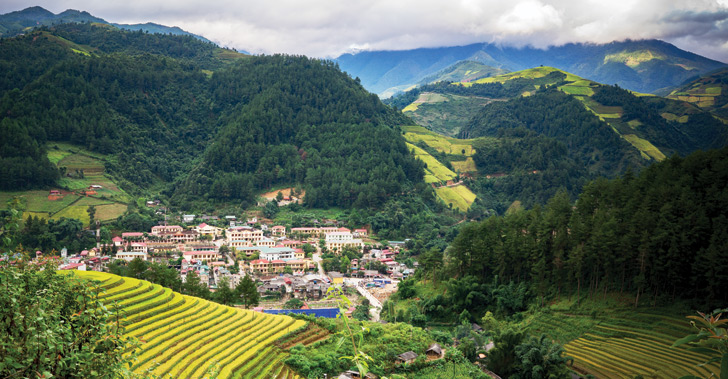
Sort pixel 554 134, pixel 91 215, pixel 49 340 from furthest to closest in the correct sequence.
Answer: pixel 554 134 < pixel 91 215 < pixel 49 340

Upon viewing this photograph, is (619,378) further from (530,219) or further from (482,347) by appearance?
(530,219)

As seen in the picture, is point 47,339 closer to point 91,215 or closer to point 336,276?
point 336,276

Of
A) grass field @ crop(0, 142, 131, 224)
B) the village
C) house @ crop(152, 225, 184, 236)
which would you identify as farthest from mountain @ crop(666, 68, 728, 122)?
grass field @ crop(0, 142, 131, 224)

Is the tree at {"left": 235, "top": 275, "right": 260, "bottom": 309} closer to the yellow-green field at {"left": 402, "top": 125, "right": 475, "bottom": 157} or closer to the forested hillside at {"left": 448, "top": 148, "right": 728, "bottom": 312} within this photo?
the forested hillside at {"left": 448, "top": 148, "right": 728, "bottom": 312}

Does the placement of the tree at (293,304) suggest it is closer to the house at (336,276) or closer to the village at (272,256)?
the village at (272,256)

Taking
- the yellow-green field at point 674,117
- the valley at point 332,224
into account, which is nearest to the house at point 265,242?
the valley at point 332,224

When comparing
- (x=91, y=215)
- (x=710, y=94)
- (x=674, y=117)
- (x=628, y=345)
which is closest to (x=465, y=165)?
(x=674, y=117)

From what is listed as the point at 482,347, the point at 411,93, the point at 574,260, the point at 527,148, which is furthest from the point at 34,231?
the point at 411,93
